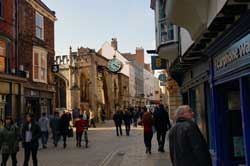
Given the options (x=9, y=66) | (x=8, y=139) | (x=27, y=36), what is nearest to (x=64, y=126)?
(x=9, y=66)

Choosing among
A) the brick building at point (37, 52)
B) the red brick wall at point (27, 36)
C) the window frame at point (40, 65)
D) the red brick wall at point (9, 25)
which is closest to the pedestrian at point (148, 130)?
the red brick wall at point (9, 25)

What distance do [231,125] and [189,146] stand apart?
15.8 ft

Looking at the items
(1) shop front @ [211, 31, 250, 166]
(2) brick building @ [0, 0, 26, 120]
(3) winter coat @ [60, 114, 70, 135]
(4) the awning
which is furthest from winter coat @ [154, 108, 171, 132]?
(2) brick building @ [0, 0, 26, 120]

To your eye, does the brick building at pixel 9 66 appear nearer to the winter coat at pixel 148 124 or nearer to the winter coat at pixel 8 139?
the winter coat at pixel 148 124

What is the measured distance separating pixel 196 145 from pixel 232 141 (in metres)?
4.75

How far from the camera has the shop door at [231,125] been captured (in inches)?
379

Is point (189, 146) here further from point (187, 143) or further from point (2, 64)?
point (2, 64)

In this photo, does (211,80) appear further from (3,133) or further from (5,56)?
(5,56)

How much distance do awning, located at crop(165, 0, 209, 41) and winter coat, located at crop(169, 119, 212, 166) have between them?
3.34 metres

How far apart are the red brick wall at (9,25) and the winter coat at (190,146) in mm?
19936

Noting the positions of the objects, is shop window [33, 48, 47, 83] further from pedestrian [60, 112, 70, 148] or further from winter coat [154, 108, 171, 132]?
winter coat [154, 108, 171, 132]

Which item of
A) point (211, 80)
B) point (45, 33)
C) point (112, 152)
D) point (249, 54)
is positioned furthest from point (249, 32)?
point (45, 33)

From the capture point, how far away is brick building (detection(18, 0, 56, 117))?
87.0ft

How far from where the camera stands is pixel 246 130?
7039 mm
